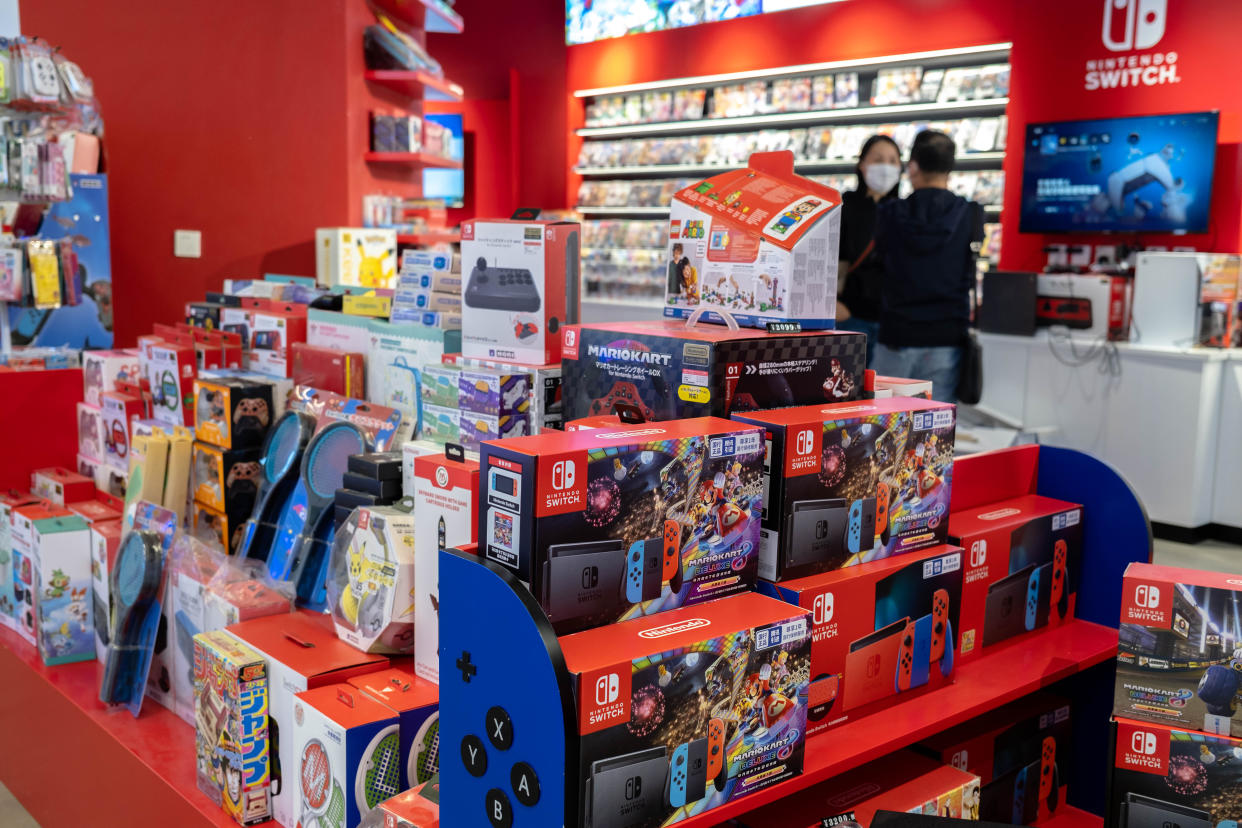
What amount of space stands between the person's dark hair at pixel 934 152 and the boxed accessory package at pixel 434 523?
2468 millimetres

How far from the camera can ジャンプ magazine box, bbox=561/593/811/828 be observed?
1231mm

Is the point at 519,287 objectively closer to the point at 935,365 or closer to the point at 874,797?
the point at 874,797

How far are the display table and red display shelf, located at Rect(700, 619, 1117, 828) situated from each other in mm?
2952

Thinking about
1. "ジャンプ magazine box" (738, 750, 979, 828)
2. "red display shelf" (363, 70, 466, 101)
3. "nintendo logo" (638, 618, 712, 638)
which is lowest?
"ジャンプ magazine box" (738, 750, 979, 828)

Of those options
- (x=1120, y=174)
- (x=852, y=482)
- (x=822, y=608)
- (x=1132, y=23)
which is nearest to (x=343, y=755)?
(x=822, y=608)

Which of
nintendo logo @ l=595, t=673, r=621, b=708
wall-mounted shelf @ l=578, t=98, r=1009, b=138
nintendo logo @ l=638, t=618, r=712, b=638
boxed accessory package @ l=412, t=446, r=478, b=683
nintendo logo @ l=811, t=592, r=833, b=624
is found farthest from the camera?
wall-mounted shelf @ l=578, t=98, r=1009, b=138

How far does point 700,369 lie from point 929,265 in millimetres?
2316

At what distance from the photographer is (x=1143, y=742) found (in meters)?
1.57

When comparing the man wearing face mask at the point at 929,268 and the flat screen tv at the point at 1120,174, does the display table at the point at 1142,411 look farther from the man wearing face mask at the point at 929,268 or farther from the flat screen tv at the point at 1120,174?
the man wearing face mask at the point at 929,268

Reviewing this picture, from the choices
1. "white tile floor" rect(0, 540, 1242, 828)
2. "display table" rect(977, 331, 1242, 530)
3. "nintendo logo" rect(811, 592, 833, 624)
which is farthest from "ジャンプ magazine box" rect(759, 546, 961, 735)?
"display table" rect(977, 331, 1242, 530)

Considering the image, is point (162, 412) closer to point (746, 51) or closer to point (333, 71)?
point (333, 71)

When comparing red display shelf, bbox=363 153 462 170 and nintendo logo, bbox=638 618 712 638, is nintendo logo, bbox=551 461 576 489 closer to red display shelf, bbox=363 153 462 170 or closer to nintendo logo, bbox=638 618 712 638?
nintendo logo, bbox=638 618 712 638

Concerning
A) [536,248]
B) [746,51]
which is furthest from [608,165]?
[536,248]

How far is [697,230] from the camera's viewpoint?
2049 mm
